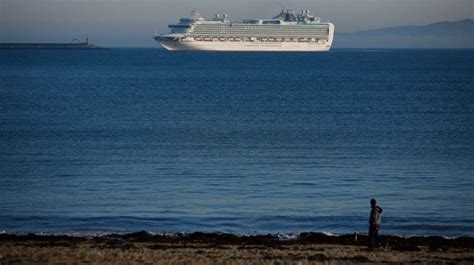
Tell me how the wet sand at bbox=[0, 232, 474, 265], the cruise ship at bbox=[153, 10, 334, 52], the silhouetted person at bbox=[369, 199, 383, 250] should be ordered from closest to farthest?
1. the wet sand at bbox=[0, 232, 474, 265]
2. the silhouetted person at bbox=[369, 199, 383, 250]
3. the cruise ship at bbox=[153, 10, 334, 52]

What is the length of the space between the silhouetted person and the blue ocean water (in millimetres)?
2469

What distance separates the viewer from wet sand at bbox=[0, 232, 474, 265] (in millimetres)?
11875

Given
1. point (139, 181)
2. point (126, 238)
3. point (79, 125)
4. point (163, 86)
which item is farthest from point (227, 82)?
point (126, 238)

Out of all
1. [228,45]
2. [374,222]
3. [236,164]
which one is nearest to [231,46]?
[228,45]

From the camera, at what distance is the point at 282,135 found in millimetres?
31031

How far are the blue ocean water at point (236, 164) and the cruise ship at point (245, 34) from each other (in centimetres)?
9071

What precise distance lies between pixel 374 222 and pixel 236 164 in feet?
36.6

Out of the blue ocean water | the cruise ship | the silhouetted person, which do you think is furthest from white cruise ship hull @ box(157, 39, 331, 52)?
the silhouetted person

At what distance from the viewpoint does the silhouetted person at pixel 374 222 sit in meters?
12.8

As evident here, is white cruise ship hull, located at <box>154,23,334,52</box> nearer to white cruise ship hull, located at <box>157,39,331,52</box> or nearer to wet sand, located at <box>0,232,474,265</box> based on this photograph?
white cruise ship hull, located at <box>157,39,331,52</box>

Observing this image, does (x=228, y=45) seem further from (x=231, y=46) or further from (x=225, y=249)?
(x=225, y=249)

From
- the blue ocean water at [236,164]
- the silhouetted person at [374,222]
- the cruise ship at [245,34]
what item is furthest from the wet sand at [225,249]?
the cruise ship at [245,34]

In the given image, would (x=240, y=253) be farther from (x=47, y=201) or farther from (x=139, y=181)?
(x=139, y=181)

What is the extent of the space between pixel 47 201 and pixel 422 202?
320 inches
